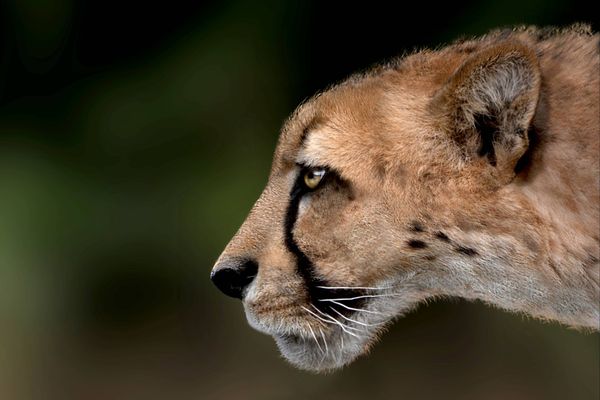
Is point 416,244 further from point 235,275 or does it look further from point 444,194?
point 235,275

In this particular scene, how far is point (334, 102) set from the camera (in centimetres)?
328

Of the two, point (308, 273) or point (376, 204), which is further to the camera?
point (308, 273)

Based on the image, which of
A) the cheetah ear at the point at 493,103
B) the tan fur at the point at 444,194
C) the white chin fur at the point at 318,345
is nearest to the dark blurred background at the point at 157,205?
the white chin fur at the point at 318,345

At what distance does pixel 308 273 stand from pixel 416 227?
15.5 inches

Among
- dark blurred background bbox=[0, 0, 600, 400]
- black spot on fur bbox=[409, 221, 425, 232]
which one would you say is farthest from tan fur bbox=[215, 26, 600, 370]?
dark blurred background bbox=[0, 0, 600, 400]

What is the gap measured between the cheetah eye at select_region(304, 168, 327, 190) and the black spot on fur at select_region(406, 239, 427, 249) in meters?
0.37

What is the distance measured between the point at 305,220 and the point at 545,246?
77 cm

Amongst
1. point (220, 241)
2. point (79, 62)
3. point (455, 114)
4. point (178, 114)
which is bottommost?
point (220, 241)

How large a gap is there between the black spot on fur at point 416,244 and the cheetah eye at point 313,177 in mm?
365

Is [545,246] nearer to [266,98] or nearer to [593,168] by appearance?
[593,168]

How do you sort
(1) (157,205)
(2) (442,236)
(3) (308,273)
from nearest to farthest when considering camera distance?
1. (2) (442,236)
2. (3) (308,273)
3. (1) (157,205)

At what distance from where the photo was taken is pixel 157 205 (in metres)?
8.16

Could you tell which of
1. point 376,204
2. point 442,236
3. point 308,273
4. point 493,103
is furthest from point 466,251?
point 308,273

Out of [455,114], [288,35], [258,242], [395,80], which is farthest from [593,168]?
[288,35]
